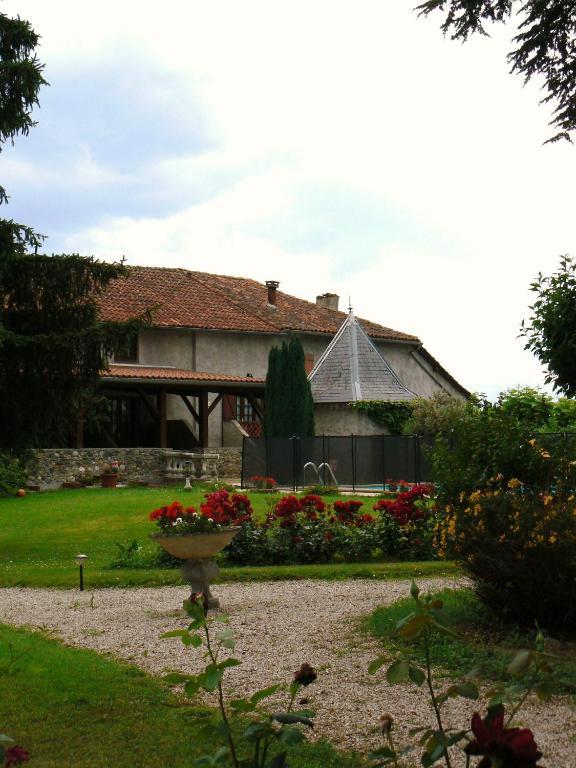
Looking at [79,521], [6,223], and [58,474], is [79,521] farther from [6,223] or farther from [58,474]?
[58,474]

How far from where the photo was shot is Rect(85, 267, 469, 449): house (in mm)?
34562

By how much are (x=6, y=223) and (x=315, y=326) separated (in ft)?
80.0

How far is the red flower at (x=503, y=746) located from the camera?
2.22m

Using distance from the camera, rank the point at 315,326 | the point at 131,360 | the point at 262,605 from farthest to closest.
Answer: the point at 315,326
the point at 131,360
the point at 262,605

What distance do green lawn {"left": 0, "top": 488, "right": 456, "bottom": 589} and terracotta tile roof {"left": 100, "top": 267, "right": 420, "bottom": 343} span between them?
1030cm

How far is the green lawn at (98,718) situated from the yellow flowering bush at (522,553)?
294 cm

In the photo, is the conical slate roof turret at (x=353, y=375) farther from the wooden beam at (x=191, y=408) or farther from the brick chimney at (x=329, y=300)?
the brick chimney at (x=329, y=300)

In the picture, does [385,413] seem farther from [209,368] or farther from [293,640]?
[293,640]

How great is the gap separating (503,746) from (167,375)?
31.4 m

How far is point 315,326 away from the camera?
40906mm

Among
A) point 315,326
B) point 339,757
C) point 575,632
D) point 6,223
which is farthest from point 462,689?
point 315,326

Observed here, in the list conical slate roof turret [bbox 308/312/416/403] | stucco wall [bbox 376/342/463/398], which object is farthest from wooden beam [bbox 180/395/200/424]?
stucco wall [bbox 376/342/463/398]

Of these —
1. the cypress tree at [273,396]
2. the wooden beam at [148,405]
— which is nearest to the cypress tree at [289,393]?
the cypress tree at [273,396]

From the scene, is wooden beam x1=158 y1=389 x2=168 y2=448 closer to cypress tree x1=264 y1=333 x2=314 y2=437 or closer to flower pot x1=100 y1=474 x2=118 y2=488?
cypress tree x1=264 y1=333 x2=314 y2=437
